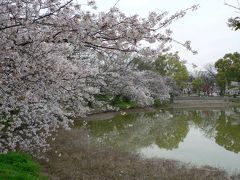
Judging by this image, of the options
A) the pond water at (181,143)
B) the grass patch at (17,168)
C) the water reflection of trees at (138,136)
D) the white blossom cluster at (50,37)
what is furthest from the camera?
the water reflection of trees at (138,136)

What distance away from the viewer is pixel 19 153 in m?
Result: 9.00

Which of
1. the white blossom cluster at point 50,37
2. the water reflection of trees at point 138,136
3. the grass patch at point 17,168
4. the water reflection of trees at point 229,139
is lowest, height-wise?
the water reflection of trees at point 229,139

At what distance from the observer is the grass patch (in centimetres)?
712

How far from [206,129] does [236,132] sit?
2.75m

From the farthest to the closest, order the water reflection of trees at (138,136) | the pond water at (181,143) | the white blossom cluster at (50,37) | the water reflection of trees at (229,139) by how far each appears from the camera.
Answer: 1. the water reflection of trees at (229,139)
2. the water reflection of trees at (138,136)
3. the pond water at (181,143)
4. the white blossom cluster at (50,37)

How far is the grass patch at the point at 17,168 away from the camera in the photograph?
280 inches

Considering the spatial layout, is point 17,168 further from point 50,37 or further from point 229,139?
point 229,139

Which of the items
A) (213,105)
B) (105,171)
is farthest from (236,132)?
(213,105)

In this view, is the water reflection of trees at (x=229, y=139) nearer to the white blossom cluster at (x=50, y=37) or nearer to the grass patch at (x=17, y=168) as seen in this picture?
the grass patch at (x=17, y=168)

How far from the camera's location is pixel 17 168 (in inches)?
310

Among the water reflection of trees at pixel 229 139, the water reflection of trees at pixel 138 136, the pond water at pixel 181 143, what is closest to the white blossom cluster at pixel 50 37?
the pond water at pixel 181 143

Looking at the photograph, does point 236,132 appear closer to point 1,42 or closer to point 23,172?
point 23,172

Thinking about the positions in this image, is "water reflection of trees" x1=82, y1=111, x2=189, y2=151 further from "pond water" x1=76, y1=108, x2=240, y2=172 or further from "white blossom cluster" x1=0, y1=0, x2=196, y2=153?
"white blossom cluster" x1=0, y1=0, x2=196, y2=153

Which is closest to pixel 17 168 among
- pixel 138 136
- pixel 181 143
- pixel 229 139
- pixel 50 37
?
pixel 50 37
